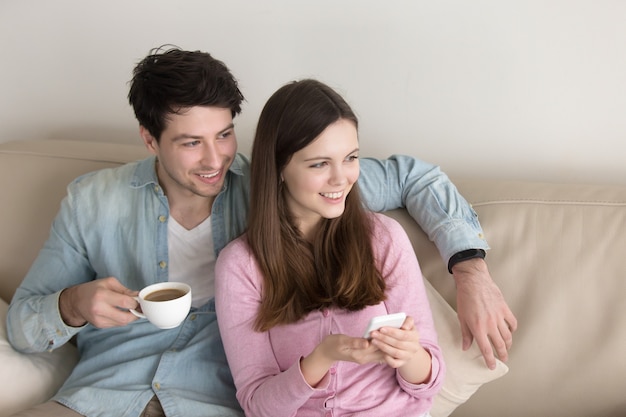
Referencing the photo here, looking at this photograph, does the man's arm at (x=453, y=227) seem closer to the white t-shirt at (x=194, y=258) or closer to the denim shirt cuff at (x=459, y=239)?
the denim shirt cuff at (x=459, y=239)

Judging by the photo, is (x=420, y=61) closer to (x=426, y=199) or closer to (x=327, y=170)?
(x=426, y=199)

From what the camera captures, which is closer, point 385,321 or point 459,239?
point 385,321

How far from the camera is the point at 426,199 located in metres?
1.56

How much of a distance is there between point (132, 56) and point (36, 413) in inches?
44.2

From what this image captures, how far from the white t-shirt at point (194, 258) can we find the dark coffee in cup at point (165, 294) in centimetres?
24

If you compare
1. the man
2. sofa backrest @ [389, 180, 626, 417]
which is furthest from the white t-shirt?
sofa backrest @ [389, 180, 626, 417]

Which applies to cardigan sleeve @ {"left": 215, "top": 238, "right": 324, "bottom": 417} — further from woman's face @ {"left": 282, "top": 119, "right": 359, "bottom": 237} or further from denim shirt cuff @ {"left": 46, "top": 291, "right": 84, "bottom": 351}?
denim shirt cuff @ {"left": 46, "top": 291, "right": 84, "bottom": 351}

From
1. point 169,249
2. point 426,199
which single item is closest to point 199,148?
point 169,249

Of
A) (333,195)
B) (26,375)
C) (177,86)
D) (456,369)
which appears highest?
(177,86)

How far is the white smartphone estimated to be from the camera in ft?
3.46

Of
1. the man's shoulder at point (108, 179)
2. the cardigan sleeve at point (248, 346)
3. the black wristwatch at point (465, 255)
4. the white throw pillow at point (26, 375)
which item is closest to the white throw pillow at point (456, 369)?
the black wristwatch at point (465, 255)

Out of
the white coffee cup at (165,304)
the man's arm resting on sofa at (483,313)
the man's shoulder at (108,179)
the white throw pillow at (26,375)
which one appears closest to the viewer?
A: the white coffee cup at (165,304)

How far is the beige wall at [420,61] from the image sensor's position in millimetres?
1712

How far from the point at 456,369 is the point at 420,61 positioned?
85cm
